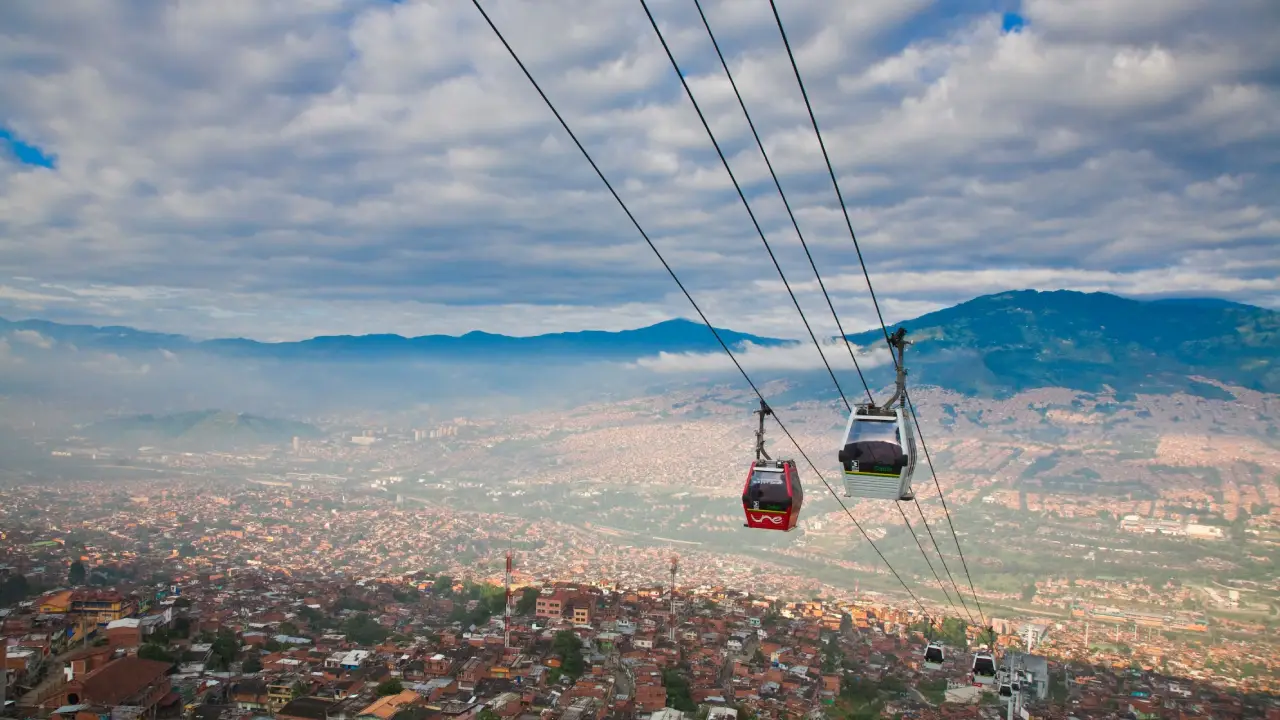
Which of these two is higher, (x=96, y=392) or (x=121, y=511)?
(x=96, y=392)

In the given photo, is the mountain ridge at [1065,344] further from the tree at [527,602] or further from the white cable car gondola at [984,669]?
the white cable car gondola at [984,669]

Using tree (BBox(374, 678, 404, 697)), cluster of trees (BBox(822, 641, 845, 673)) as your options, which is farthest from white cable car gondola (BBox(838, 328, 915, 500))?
cluster of trees (BBox(822, 641, 845, 673))

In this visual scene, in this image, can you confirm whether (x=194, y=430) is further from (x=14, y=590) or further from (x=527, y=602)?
(x=527, y=602)

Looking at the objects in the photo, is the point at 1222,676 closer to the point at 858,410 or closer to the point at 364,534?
the point at 858,410

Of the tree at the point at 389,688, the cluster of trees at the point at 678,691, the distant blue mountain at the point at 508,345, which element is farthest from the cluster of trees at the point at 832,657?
the distant blue mountain at the point at 508,345

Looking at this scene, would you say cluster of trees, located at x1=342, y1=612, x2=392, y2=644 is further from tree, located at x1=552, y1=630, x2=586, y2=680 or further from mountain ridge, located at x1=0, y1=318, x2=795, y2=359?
mountain ridge, located at x1=0, y1=318, x2=795, y2=359

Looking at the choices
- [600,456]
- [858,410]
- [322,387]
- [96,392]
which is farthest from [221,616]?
[322,387]
